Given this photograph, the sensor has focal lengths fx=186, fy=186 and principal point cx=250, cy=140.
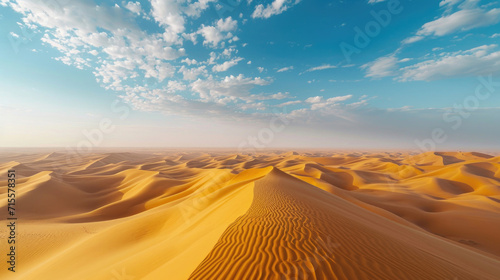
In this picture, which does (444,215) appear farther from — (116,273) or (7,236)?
(7,236)

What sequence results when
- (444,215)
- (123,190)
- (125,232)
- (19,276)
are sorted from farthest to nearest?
(123,190), (444,215), (125,232), (19,276)

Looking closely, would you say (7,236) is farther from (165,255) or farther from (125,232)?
(165,255)

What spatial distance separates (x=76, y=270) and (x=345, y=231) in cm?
1001

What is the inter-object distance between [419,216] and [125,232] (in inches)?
871

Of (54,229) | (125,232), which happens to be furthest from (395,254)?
(54,229)

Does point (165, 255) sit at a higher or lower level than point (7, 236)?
higher

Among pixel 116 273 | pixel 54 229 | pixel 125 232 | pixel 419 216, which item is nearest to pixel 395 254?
pixel 116 273

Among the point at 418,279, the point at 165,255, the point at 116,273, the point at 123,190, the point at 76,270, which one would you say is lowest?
the point at 123,190

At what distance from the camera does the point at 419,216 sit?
15758mm

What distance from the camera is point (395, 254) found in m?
4.78

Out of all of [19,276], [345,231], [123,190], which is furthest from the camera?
[123,190]

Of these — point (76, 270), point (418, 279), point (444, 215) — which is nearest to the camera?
point (418, 279)

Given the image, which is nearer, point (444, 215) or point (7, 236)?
point (7, 236)

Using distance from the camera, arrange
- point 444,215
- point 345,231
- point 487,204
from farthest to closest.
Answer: point 487,204, point 444,215, point 345,231
